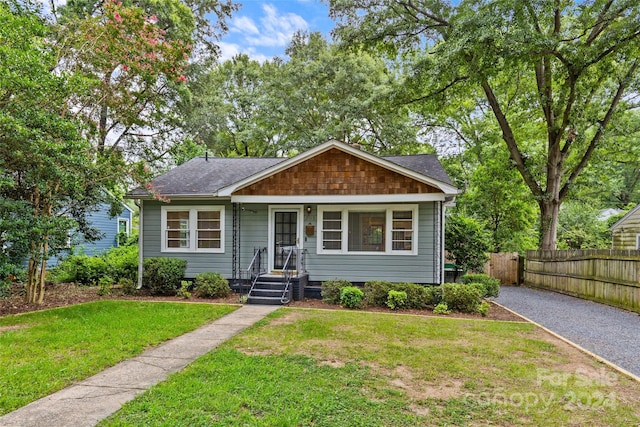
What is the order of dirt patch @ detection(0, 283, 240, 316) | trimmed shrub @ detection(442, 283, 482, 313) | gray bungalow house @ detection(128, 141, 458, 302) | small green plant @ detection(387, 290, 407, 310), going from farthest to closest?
gray bungalow house @ detection(128, 141, 458, 302) < small green plant @ detection(387, 290, 407, 310) < trimmed shrub @ detection(442, 283, 482, 313) < dirt patch @ detection(0, 283, 240, 316)

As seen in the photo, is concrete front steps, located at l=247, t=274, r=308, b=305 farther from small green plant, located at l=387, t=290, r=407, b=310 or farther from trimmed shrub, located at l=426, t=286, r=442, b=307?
trimmed shrub, located at l=426, t=286, r=442, b=307

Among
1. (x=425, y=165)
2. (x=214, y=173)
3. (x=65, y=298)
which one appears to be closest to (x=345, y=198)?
(x=425, y=165)

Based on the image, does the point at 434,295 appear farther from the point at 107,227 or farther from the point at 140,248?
the point at 107,227

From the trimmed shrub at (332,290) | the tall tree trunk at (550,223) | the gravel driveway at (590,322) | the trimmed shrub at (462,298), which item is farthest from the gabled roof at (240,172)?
the tall tree trunk at (550,223)

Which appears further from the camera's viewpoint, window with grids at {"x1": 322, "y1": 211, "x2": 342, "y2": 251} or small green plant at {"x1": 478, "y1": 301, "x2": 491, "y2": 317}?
window with grids at {"x1": 322, "y1": 211, "x2": 342, "y2": 251}

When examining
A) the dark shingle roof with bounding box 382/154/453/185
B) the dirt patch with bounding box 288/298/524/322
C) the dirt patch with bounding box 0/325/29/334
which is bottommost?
the dirt patch with bounding box 288/298/524/322

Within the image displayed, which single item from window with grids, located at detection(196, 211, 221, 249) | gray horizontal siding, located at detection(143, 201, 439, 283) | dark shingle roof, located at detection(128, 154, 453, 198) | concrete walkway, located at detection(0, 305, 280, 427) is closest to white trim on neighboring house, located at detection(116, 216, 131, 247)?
dark shingle roof, located at detection(128, 154, 453, 198)

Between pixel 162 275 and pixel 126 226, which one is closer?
pixel 162 275

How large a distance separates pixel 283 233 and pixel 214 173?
3410mm

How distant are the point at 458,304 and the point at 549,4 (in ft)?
32.1

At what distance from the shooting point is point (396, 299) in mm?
8578

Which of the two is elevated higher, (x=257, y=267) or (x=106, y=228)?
(x=106, y=228)

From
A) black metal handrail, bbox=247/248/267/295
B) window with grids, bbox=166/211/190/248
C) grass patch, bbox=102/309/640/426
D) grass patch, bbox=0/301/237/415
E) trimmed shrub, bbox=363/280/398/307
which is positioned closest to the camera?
grass patch, bbox=102/309/640/426

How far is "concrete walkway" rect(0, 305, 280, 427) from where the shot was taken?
3.23m
